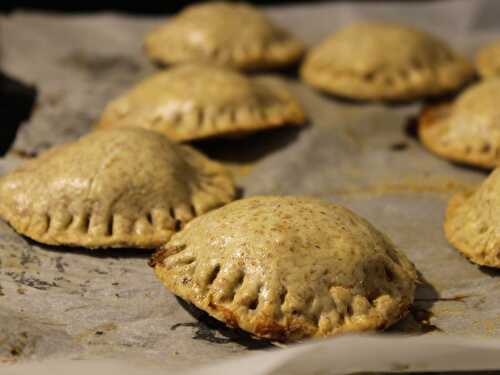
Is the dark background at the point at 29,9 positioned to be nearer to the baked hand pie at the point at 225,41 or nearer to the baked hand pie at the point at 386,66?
the baked hand pie at the point at 225,41

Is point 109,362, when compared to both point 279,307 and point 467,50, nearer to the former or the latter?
point 279,307

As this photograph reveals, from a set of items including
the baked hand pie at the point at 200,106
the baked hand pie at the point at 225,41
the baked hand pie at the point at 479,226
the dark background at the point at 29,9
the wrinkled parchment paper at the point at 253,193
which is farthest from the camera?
the baked hand pie at the point at 225,41

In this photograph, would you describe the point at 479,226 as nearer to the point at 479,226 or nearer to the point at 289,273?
the point at 479,226

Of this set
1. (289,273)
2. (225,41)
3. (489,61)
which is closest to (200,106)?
(225,41)

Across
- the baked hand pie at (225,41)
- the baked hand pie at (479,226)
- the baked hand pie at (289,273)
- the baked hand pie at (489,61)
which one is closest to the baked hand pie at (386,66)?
the baked hand pie at (489,61)

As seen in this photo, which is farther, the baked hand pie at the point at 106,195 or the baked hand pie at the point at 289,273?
the baked hand pie at the point at 106,195

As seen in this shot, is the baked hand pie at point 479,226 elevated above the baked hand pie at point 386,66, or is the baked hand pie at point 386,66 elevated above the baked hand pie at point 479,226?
the baked hand pie at point 386,66
